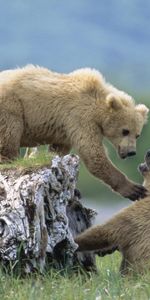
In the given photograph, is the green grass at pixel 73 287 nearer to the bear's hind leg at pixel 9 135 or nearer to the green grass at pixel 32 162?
the green grass at pixel 32 162

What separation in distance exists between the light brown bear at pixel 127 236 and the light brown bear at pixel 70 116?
0.94 m

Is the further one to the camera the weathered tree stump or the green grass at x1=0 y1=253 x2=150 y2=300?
the weathered tree stump

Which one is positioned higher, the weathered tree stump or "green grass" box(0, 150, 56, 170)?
"green grass" box(0, 150, 56, 170)

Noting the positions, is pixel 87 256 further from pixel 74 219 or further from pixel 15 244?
pixel 15 244

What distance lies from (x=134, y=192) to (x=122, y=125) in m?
1.06

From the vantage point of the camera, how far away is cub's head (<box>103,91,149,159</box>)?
970 cm

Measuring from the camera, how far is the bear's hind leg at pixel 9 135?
9383 millimetres

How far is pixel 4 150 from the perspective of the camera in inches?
371

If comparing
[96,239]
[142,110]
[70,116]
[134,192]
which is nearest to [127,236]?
[96,239]

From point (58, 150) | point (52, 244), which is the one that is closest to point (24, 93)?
point (58, 150)

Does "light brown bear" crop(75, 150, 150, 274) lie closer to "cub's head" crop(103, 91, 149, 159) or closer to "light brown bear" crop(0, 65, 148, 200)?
"light brown bear" crop(0, 65, 148, 200)

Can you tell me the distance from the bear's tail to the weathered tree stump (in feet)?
0.37

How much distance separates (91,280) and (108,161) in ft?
6.84

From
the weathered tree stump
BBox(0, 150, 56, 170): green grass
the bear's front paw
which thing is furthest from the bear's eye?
BBox(0, 150, 56, 170): green grass
